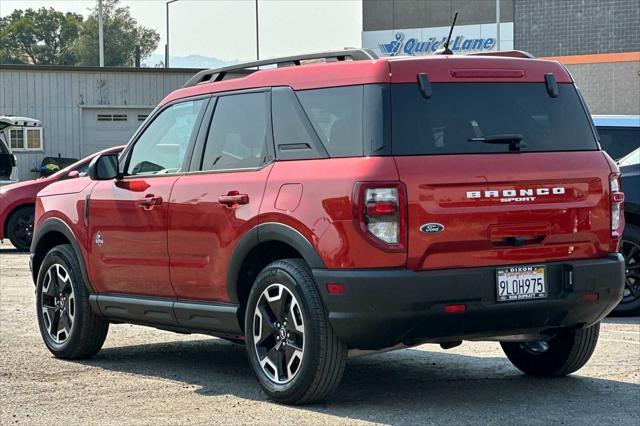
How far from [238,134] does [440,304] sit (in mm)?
1858

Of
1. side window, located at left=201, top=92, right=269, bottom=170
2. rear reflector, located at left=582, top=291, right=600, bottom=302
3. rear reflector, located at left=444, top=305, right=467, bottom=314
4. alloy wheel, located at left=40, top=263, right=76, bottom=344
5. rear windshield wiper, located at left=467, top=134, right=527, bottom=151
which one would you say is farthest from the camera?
alloy wheel, located at left=40, top=263, right=76, bottom=344

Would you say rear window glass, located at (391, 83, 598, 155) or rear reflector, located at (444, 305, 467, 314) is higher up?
rear window glass, located at (391, 83, 598, 155)

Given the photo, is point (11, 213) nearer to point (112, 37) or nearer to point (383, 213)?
point (383, 213)

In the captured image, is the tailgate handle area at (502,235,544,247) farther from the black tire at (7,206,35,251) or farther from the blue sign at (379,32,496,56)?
the blue sign at (379,32,496,56)

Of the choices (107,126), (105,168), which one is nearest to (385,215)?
(105,168)

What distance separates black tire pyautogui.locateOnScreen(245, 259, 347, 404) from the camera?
6.84 m

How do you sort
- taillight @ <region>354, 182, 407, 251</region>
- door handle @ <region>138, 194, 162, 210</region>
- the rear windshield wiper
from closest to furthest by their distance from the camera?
taillight @ <region>354, 182, 407, 251</region> < the rear windshield wiper < door handle @ <region>138, 194, 162, 210</region>

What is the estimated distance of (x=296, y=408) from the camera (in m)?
7.07

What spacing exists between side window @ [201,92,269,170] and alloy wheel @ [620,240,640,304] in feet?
16.4

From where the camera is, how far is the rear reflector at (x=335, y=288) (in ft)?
21.9

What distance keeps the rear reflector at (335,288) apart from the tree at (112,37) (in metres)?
119

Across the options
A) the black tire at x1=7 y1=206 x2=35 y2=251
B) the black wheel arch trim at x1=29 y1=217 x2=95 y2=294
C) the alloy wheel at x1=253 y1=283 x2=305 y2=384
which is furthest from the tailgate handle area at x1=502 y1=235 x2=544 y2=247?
the black tire at x1=7 y1=206 x2=35 y2=251

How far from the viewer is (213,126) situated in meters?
8.02

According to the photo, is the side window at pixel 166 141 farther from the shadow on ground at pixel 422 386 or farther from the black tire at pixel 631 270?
the black tire at pixel 631 270
